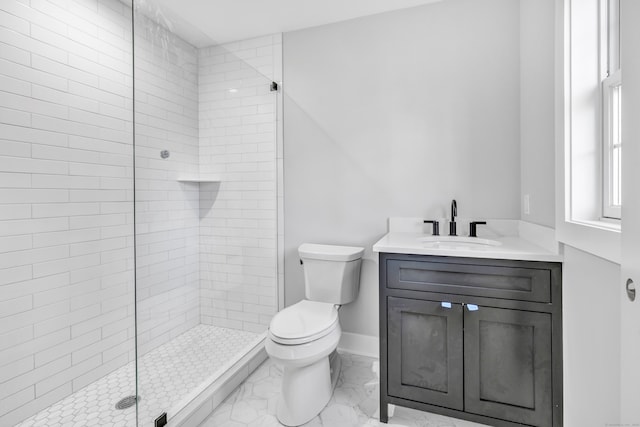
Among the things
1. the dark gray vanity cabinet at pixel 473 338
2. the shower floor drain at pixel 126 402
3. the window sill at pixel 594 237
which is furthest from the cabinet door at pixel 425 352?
the shower floor drain at pixel 126 402

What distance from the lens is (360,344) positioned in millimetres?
2287

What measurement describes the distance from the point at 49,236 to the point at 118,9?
145cm

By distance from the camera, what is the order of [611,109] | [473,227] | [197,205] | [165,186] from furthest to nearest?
[473,227] → [197,205] → [165,186] → [611,109]

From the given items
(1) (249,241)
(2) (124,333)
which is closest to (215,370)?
(2) (124,333)

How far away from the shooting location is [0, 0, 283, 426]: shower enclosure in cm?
147

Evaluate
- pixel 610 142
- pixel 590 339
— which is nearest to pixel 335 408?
pixel 590 339

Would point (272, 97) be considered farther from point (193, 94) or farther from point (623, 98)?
point (623, 98)

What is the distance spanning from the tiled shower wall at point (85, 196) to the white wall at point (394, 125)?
904mm

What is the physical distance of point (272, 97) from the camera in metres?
2.42

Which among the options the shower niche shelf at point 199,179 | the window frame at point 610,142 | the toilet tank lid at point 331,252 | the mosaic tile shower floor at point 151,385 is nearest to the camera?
the window frame at point 610,142

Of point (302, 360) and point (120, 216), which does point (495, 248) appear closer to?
point (302, 360)

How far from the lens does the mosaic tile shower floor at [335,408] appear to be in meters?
1.59

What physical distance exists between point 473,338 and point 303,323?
2.76 feet

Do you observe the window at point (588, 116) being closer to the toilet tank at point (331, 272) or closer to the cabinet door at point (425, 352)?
the cabinet door at point (425, 352)
